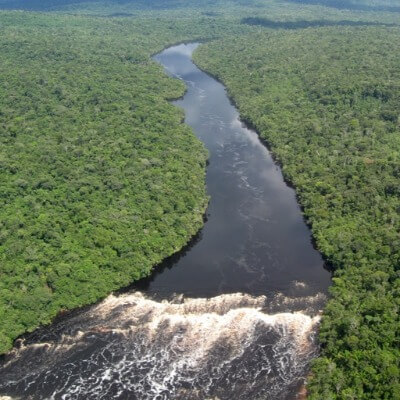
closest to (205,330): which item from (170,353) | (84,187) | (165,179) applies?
(170,353)

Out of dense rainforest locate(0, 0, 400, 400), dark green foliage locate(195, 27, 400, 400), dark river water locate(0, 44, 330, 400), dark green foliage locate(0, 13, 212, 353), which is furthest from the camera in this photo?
dark green foliage locate(0, 13, 212, 353)

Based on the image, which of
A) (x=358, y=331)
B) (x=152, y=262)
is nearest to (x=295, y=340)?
(x=358, y=331)

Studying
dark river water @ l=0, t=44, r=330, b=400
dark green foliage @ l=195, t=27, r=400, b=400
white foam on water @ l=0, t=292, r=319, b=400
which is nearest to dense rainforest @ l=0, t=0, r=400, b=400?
dark green foliage @ l=195, t=27, r=400, b=400

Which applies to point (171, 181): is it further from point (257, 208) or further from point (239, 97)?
point (239, 97)

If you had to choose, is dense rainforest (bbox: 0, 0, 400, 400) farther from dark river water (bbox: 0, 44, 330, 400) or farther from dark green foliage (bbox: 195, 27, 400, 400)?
dark river water (bbox: 0, 44, 330, 400)

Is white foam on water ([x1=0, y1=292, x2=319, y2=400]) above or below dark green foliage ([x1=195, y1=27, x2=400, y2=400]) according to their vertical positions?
below
